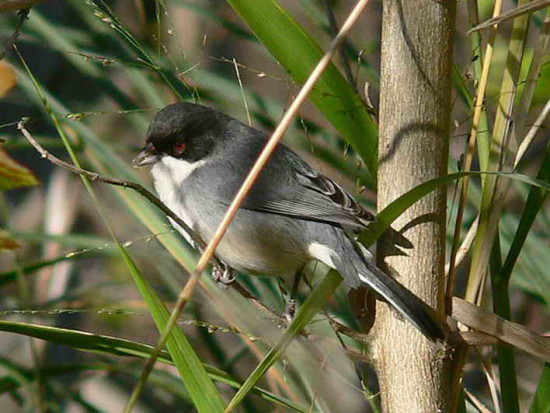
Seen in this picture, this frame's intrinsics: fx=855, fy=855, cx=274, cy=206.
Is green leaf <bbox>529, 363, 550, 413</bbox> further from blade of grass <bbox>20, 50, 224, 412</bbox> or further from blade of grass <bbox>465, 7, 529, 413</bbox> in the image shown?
blade of grass <bbox>20, 50, 224, 412</bbox>

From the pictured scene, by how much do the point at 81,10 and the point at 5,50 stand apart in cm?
163

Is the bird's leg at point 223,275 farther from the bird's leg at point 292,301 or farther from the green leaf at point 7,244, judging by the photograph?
the green leaf at point 7,244

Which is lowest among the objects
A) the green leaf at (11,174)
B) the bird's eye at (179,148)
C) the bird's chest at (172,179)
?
the green leaf at (11,174)

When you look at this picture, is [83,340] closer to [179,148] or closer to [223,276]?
[223,276]

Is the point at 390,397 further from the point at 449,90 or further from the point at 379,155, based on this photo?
the point at 449,90

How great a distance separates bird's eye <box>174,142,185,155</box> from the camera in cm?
272

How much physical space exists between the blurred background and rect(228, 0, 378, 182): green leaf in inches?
2.1

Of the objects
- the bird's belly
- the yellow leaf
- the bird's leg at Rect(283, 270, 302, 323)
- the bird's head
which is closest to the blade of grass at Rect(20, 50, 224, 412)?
the yellow leaf

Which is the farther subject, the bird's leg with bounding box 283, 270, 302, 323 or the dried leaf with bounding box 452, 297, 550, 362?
the bird's leg with bounding box 283, 270, 302, 323

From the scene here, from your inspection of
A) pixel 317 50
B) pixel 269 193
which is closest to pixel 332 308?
pixel 269 193

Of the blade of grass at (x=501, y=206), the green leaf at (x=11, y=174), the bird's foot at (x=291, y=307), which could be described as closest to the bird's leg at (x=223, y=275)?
the bird's foot at (x=291, y=307)

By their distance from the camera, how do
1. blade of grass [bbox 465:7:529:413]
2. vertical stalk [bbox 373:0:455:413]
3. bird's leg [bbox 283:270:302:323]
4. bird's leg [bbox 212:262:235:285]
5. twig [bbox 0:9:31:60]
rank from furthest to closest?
bird's leg [bbox 283:270:302:323] → bird's leg [bbox 212:262:235:285] → blade of grass [bbox 465:7:529:413] → vertical stalk [bbox 373:0:455:413] → twig [bbox 0:9:31:60]

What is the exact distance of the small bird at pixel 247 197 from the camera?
240 centimetres

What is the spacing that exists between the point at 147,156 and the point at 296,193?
482mm
